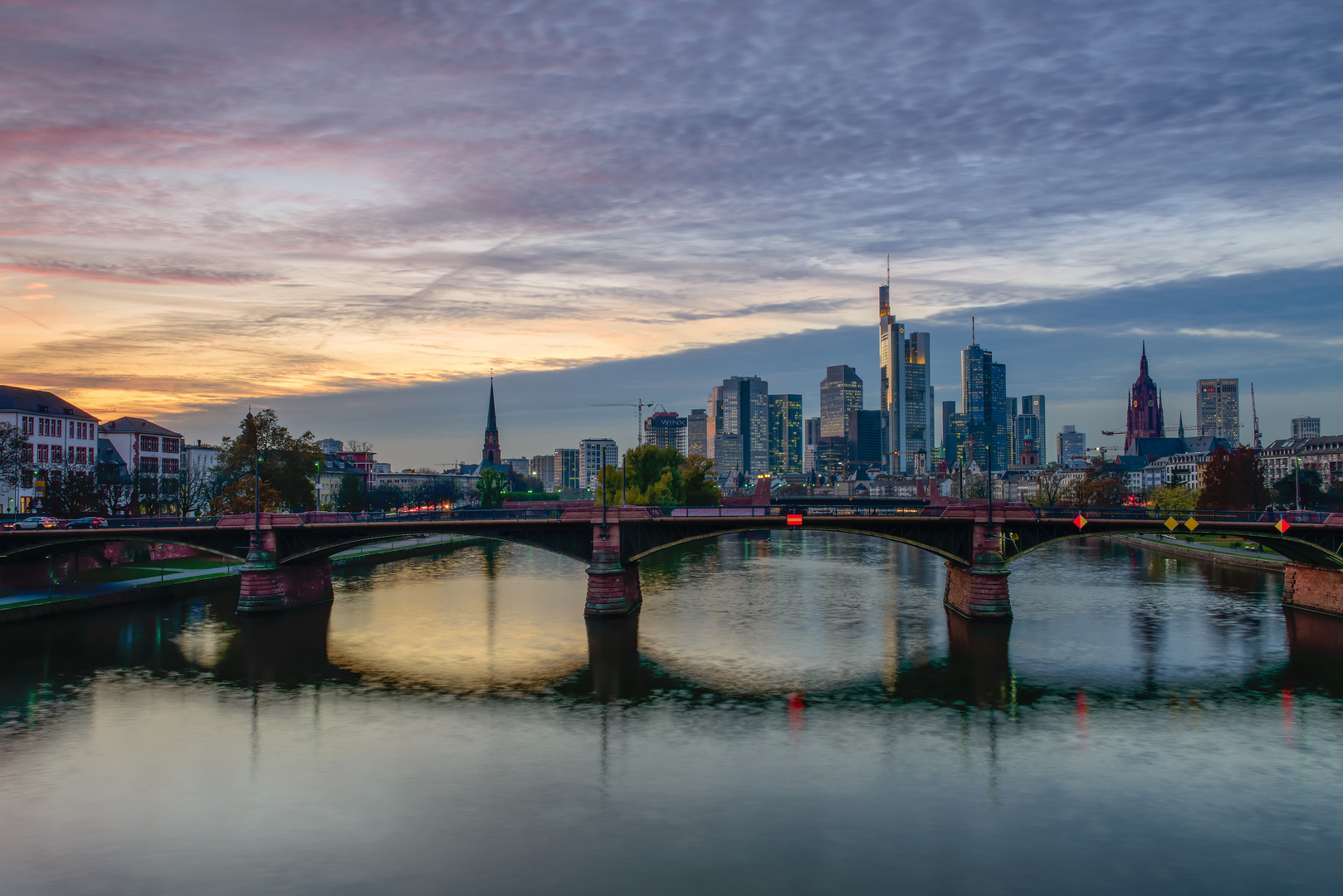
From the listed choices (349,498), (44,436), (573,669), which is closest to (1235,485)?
(573,669)

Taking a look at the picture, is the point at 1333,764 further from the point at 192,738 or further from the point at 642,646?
the point at 192,738

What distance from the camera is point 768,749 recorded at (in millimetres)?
39938

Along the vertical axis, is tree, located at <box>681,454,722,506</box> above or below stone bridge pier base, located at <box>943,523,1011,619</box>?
above

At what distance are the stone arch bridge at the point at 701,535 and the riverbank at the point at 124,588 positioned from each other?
15.4ft

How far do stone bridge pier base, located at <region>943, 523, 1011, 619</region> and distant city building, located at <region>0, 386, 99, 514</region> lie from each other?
106 metres

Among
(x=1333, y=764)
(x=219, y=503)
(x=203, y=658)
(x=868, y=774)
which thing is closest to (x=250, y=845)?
(x=868, y=774)

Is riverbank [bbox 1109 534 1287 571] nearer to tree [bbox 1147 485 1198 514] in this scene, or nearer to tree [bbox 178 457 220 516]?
tree [bbox 1147 485 1198 514]

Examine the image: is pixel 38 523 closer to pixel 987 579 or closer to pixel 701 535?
pixel 701 535

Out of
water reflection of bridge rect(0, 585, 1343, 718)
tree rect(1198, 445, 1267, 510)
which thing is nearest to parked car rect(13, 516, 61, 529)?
water reflection of bridge rect(0, 585, 1343, 718)

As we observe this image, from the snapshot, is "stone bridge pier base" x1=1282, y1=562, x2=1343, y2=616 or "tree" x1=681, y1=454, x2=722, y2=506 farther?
"tree" x1=681, y1=454, x2=722, y2=506

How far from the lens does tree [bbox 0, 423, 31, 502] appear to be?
102 m

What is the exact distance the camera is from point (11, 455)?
339 ft

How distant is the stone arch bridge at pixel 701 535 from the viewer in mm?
71250

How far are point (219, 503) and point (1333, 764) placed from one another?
116 metres
